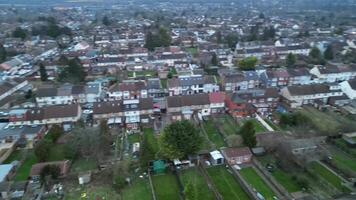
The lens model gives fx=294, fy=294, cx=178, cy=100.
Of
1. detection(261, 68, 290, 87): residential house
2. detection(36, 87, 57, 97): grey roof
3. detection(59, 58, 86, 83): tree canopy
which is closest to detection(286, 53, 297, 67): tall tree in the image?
detection(261, 68, 290, 87): residential house

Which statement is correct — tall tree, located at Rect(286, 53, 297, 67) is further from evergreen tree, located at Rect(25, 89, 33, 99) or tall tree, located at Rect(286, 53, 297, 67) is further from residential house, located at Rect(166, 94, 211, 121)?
evergreen tree, located at Rect(25, 89, 33, 99)

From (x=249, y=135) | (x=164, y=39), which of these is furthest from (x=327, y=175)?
(x=164, y=39)

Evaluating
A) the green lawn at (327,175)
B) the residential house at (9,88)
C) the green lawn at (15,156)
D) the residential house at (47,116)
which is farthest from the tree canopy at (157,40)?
the green lawn at (327,175)

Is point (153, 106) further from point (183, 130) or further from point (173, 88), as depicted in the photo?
point (183, 130)

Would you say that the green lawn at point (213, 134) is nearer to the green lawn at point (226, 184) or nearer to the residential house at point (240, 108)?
the residential house at point (240, 108)

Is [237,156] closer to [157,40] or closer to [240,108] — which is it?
[240,108]

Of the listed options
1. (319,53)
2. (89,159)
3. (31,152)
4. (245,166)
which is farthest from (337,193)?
(319,53)
